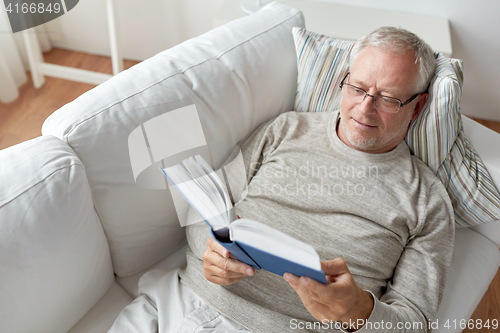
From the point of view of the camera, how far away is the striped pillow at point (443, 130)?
1166 millimetres

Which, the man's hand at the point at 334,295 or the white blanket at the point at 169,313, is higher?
the man's hand at the point at 334,295

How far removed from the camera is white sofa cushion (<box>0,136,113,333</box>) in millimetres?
835

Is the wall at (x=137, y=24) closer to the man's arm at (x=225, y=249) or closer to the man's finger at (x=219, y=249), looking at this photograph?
the man's arm at (x=225, y=249)

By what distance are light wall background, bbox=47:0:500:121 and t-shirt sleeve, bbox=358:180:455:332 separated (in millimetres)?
1239

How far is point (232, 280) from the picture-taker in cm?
98

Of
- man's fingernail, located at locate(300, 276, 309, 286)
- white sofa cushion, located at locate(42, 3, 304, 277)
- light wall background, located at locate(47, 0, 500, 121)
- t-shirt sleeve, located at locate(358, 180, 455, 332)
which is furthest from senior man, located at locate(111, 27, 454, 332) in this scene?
light wall background, located at locate(47, 0, 500, 121)

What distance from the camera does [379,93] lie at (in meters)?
1.15

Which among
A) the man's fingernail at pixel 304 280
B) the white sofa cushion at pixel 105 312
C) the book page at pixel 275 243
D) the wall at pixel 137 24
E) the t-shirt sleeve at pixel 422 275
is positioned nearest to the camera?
the book page at pixel 275 243

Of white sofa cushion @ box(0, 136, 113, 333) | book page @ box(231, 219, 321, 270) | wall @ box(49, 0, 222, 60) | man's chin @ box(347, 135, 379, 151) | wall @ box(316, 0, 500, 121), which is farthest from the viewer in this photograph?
wall @ box(49, 0, 222, 60)

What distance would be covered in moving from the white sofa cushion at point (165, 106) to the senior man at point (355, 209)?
119 millimetres

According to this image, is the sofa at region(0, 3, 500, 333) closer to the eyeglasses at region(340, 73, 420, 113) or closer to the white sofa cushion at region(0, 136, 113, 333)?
the white sofa cushion at region(0, 136, 113, 333)

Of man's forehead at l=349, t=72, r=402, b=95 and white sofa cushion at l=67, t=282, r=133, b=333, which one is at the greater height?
man's forehead at l=349, t=72, r=402, b=95

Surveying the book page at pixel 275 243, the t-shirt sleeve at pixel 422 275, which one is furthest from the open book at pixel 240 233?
the t-shirt sleeve at pixel 422 275

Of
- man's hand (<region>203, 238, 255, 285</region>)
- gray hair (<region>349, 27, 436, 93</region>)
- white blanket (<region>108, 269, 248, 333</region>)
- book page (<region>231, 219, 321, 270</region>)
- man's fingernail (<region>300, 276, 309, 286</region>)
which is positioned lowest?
white blanket (<region>108, 269, 248, 333</region>)
